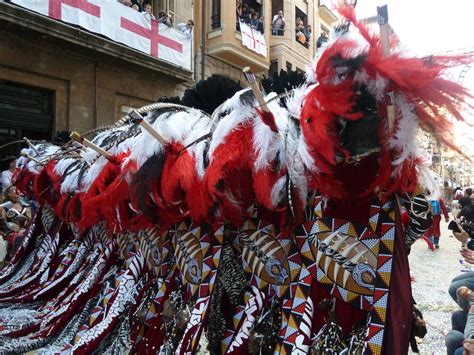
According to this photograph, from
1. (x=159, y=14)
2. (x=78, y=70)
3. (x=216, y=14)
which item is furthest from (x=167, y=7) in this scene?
(x=78, y=70)

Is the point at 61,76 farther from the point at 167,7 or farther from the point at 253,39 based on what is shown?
the point at 253,39

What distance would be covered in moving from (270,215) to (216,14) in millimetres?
10430

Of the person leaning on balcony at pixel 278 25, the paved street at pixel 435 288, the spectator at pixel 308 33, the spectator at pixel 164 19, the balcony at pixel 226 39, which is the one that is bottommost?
the paved street at pixel 435 288

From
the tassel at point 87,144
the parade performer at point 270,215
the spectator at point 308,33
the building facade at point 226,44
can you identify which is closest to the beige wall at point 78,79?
the building facade at point 226,44

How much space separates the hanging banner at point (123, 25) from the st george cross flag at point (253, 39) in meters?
2.35

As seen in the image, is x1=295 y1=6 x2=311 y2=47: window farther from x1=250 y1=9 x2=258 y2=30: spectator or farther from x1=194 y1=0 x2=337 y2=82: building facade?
x1=250 y1=9 x2=258 y2=30: spectator

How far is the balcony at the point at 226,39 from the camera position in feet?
34.4

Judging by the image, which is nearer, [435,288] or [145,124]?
[145,124]

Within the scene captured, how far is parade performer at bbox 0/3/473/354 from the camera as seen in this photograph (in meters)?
1.13

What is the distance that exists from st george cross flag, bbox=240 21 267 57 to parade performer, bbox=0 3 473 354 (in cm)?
889

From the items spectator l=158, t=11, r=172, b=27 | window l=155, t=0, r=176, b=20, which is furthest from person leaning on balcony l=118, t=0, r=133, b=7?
window l=155, t=0, r=176, b=20

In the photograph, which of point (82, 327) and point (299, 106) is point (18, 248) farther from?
point (299, 106)

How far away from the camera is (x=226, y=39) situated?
1047 cm

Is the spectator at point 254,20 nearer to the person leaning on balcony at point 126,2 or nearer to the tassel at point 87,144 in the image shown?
the person leaning on balcony at point 126,2
